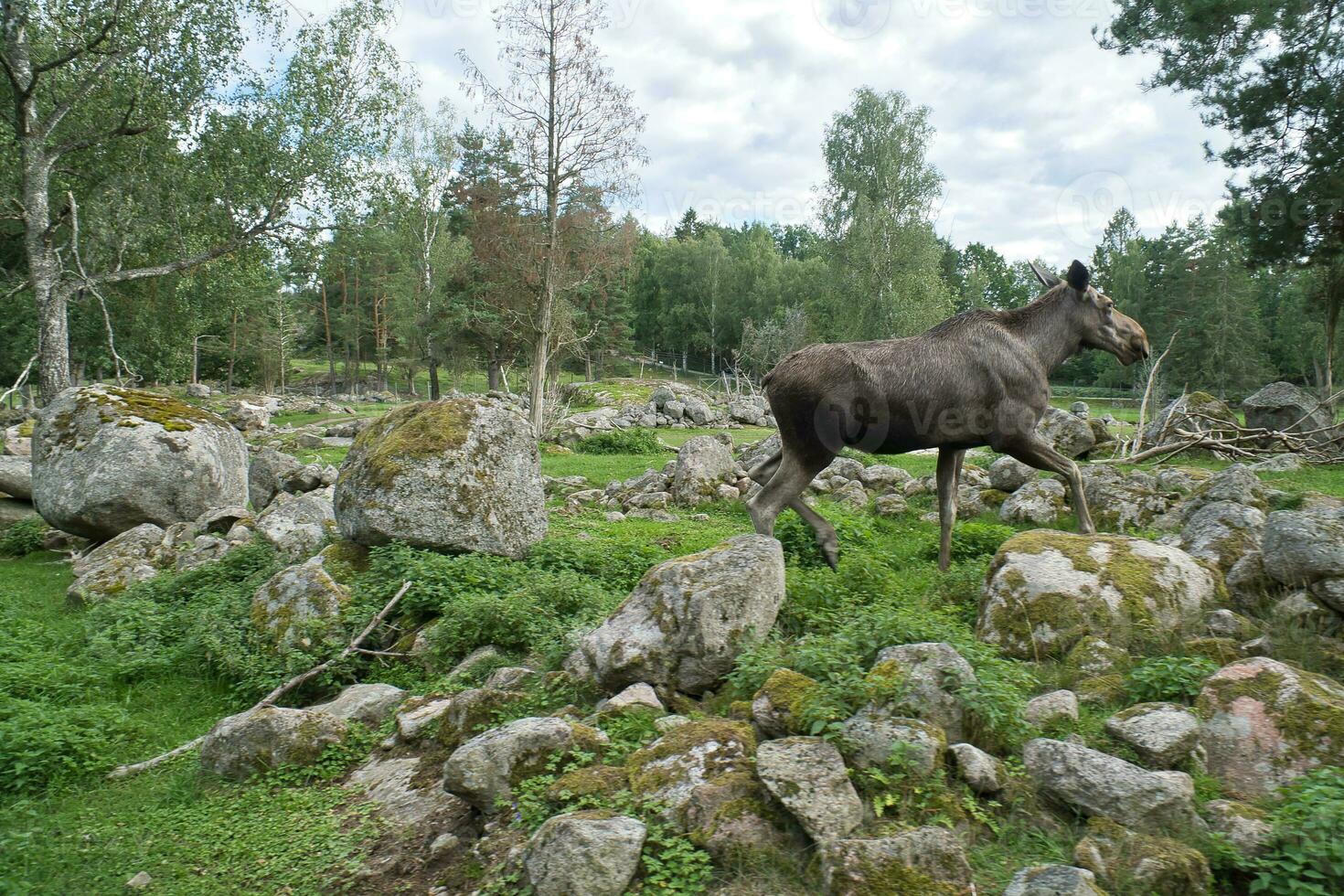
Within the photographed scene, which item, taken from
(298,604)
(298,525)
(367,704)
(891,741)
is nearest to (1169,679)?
(891,741)

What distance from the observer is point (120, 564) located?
32.8 feet

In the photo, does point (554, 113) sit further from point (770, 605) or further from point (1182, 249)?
point (1182, 249)

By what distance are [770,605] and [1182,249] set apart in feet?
201

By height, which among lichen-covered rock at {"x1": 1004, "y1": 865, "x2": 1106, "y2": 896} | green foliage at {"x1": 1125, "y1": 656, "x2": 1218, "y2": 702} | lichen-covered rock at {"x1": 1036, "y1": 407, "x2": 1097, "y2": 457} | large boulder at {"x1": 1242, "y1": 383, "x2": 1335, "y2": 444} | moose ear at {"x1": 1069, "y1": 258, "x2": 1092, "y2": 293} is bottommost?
lichen-covered rock at {"x1": 1004, "y1": 865, "x2": 1106, "y2": 896}

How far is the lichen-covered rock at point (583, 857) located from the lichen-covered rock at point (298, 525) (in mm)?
6587

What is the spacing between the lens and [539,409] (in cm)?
2534

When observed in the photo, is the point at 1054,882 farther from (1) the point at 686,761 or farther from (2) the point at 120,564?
(2) the point at 120,564

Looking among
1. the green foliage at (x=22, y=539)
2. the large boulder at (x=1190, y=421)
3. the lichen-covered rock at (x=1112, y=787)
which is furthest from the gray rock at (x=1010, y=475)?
the green foliage at (x=22, y=539)

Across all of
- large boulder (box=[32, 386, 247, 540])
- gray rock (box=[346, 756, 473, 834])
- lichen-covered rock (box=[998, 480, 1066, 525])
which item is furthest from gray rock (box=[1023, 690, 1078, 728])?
large boulder (box=[32, 386, 247, 540])

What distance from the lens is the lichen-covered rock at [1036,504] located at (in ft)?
35.0

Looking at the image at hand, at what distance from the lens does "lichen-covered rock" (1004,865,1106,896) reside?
2.97m

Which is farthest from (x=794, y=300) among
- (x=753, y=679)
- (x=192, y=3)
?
(x=753, y=679)

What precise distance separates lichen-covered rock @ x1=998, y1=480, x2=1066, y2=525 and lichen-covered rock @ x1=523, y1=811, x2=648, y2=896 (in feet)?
28.4

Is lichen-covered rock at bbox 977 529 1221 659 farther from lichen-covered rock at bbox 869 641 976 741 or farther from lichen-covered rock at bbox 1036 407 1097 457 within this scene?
lichen-covered rock at bbox 1036 407 1097 457
